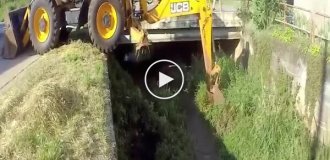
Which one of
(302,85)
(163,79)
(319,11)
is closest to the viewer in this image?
(302,85)

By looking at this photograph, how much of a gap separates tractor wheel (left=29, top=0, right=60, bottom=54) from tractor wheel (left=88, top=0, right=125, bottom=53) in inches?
27.1

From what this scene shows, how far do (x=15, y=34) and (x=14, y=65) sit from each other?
3.14 feet

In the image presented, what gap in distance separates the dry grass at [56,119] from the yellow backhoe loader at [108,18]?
5.59 feet

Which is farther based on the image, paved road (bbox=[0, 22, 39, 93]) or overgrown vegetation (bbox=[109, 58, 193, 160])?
Answer: overgrown vegetation (bbox=[109, 58, 193, 160])

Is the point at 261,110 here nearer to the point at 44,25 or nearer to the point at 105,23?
the point at 105,23

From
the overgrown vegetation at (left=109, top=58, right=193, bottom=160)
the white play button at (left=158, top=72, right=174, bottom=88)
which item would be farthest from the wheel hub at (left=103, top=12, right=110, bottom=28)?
the white play button at (left=158, top=72, right=174, bottom=88)

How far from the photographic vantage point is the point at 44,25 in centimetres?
1019

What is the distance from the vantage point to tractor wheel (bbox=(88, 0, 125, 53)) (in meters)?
9.64

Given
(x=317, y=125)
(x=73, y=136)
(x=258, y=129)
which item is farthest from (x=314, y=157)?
(x=73, y=136)

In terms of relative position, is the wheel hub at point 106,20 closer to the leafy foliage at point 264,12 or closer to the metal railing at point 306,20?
the leafy foliage at point 264,12

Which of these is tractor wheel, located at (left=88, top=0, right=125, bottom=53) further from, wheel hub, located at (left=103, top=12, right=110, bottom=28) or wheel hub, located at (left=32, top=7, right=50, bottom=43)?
wheel hub, located at (left=32, top=7, right=50, bottom=43)

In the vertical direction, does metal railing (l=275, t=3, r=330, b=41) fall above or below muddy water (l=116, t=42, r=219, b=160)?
above

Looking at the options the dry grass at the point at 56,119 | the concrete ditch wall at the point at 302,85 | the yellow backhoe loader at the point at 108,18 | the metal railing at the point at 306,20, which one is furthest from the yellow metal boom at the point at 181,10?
the dry grass at the point at 56,119

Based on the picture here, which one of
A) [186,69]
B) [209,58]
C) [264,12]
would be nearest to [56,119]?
[209,58]
